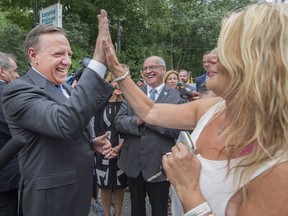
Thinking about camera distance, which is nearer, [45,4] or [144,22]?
[45,4]

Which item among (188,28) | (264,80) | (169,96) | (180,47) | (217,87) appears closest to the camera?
(264,80)

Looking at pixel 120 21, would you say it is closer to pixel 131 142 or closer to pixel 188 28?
pixel 188 28

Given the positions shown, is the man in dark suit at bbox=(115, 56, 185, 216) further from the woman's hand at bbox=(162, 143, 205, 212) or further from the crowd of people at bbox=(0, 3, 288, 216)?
the woman's hand at bbox=(162, 143, 205, 212)

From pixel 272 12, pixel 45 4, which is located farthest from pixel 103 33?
pixel 45 4

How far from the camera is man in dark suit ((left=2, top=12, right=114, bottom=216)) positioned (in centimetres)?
192

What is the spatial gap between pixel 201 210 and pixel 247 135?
350mm

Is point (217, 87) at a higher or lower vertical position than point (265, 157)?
higher

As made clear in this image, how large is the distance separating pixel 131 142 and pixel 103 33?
225 centimetres

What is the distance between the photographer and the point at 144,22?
21.5 m

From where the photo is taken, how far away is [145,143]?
12.9 feet

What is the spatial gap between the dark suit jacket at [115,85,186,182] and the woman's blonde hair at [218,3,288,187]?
2.49m

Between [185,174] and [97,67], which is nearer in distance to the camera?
[185,174]

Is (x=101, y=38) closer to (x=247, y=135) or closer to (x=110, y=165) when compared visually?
(x=247, y=135)

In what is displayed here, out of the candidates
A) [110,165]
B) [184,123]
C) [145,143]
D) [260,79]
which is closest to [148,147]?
[145,143]
